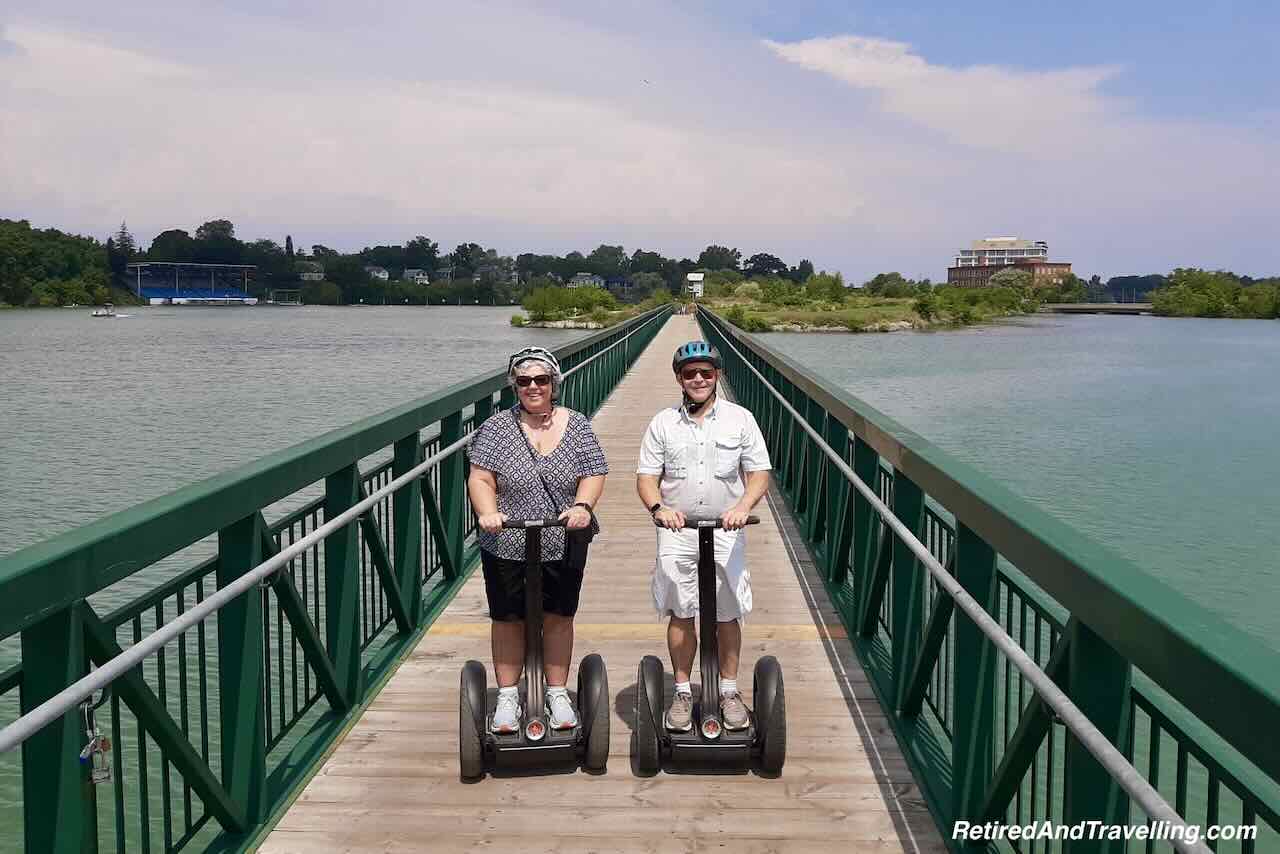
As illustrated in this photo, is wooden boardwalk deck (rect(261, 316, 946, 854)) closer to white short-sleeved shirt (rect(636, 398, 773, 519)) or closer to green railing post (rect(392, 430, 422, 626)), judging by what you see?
green railing post (rect(392, 430, 422, 626))

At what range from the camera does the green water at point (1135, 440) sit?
20219 mm

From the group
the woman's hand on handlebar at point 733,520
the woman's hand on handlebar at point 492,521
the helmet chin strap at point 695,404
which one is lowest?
the woman's hand on handlebar at point 492,521

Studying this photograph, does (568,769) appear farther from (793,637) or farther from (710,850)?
(793,637)

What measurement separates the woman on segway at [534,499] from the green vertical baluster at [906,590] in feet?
4.53

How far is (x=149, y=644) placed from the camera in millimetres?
2807

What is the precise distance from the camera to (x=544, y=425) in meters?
4.09

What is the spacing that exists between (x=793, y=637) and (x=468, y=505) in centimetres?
303

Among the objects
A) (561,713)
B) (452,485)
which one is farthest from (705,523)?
(452,485)

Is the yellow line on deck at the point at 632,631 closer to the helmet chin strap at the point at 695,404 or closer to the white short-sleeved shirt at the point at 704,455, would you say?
the white short-sleeved shirt at the point at 704,455

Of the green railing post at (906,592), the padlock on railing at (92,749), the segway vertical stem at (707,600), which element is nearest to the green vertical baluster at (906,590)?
the green railing post at (906,592)

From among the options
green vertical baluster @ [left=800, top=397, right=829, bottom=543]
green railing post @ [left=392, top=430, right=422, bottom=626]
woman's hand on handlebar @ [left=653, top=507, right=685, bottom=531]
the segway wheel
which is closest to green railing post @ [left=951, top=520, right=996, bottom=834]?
woman's hand on handlebar @ [left=653, top=507, right=685, bottom=531]

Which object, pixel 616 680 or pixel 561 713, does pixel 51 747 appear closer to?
pixel 561 713

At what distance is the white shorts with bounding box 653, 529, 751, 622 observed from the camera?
408cm

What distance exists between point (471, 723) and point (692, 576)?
2.87ft
